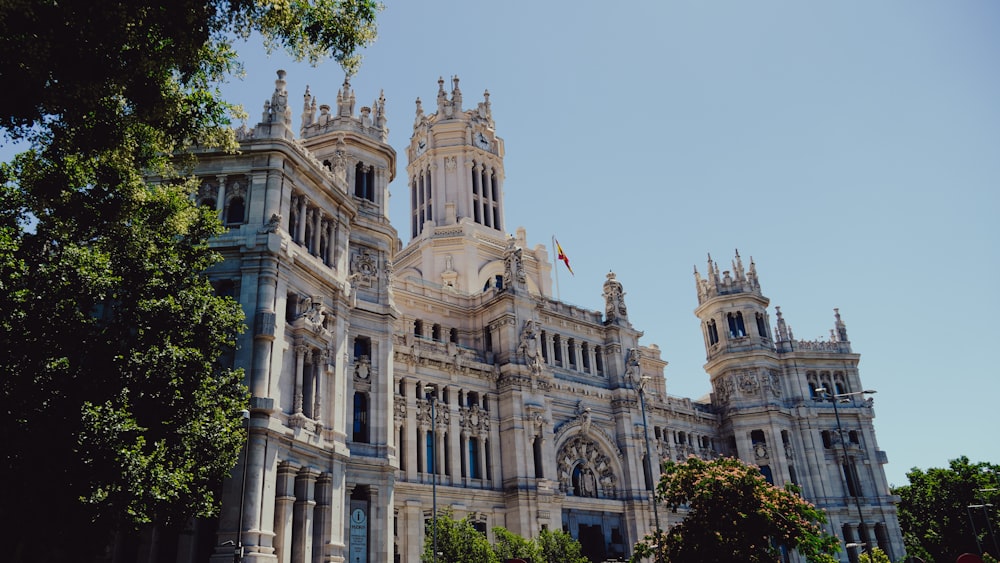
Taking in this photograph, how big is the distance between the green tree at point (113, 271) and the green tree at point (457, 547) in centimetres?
1446

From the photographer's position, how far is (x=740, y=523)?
98.8ft

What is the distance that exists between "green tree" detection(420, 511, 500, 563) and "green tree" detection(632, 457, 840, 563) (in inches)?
395

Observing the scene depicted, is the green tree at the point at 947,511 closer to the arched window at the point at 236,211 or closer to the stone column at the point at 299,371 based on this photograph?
the stone column at the point at 299,371

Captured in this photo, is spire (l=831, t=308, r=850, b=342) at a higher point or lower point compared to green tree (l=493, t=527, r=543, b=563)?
higher

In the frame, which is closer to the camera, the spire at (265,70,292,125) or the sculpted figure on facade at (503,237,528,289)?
the spire at (265,70,292,125)

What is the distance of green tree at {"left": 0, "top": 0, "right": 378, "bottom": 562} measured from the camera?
17.0 m

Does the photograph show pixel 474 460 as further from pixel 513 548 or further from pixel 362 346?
pixel 362 346

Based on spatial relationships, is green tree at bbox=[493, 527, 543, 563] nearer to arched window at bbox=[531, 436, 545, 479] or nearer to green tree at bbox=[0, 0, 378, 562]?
arched window at bbox=[531, 436, 545, 479]

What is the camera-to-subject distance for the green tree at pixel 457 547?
3828 centimetres

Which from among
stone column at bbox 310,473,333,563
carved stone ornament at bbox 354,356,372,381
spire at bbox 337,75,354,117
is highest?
spire at bbox 337,75,354,117

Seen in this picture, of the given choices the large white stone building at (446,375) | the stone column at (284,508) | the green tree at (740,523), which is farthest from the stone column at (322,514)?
the green tree at (740,523)

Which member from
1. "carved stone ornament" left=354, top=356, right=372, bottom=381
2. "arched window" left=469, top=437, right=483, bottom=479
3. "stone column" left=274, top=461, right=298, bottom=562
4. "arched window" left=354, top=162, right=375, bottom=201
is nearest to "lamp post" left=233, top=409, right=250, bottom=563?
"stone column" left=274, top=461, right=298, bottom=562

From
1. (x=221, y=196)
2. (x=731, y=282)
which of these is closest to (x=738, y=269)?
(x=731, y=282)

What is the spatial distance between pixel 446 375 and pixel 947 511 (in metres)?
55.5
